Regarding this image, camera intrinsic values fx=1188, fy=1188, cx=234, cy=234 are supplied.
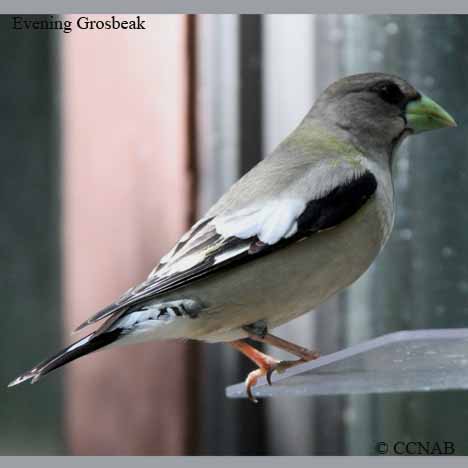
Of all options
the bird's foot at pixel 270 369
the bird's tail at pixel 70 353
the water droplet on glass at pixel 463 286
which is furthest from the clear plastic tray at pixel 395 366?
the water droplet on glass at pixel 463 286

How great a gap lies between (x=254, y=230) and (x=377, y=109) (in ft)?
1.31

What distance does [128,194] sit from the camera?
2701 mm

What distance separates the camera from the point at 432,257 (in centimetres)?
233

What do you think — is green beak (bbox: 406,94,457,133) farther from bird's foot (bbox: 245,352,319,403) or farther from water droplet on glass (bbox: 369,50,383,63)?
bird's foot (bbox: 245,352,319,403)

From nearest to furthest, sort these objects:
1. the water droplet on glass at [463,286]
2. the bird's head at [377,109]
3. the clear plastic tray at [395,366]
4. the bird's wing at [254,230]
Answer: the clear plastic tray at [395,366] → the bird's wing at [254,230] → the bird's head at [377,109] → the water droplet on glass at [463,286]

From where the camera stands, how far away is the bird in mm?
1946

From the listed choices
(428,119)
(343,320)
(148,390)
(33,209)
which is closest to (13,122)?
(33,209)

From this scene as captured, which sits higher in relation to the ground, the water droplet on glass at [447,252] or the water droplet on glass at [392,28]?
the water droplet on glass at [392,28]

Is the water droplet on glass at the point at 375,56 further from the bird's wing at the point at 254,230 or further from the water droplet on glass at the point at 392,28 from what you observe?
the bird's wing at the point at 254,230

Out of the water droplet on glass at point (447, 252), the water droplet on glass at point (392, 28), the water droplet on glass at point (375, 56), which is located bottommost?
the water droplet on glass at point (447, 252)

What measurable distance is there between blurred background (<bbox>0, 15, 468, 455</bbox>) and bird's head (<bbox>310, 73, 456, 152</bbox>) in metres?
0.16

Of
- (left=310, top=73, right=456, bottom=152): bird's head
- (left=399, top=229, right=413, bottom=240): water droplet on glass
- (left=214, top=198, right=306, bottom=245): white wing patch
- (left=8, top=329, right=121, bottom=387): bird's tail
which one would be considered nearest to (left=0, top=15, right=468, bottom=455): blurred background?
(left=399, top=229, right=413, bottom=240): water droplet on glass

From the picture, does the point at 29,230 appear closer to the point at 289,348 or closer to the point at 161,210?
the point at 161,210

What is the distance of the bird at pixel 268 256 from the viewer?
1.95 metres
